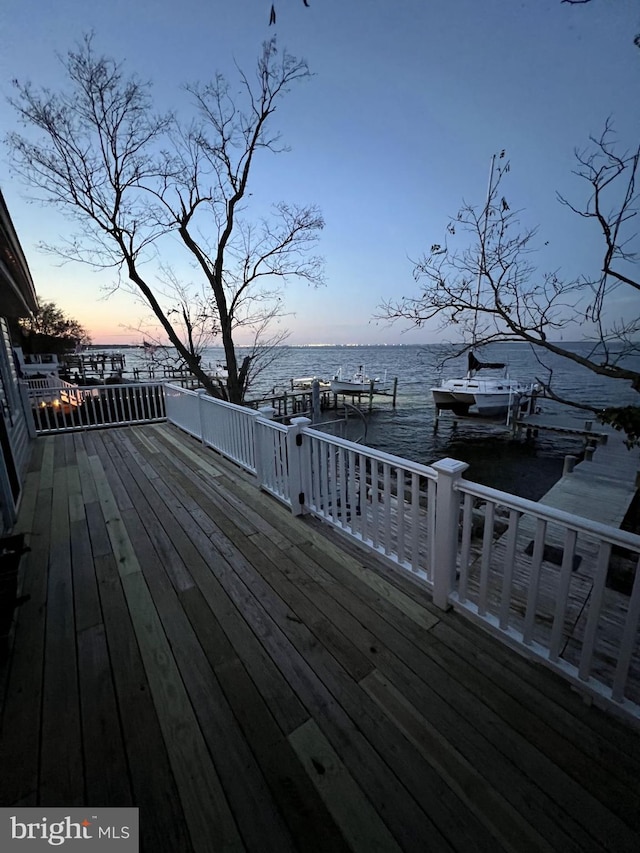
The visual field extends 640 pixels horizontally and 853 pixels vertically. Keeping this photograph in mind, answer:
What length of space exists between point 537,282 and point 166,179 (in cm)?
733

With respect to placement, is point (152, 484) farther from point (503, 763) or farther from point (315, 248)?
point (315, 248)

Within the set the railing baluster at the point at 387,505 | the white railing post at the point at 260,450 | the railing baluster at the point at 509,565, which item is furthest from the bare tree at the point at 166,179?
the railing baluster at the point at 509,565

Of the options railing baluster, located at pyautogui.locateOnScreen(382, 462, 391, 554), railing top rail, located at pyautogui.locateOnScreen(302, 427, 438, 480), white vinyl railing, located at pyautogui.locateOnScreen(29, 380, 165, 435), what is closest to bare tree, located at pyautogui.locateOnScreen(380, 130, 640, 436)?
railing top rail, located at pyautogui.locateOnScreen(302, 427, 438, 480)

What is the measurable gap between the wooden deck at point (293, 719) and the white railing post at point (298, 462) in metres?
0.71

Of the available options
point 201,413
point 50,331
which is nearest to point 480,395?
point 201,413

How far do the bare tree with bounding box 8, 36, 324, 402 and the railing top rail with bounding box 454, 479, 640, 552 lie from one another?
22.4 feet

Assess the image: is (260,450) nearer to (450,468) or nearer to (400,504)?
(400,504)

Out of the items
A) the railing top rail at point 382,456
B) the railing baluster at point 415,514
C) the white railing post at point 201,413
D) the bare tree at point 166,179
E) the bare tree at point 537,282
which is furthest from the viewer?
the bare tree at point 166,179

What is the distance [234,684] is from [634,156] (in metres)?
5.30

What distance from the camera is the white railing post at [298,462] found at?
3148 millimetres

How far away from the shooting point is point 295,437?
315cm

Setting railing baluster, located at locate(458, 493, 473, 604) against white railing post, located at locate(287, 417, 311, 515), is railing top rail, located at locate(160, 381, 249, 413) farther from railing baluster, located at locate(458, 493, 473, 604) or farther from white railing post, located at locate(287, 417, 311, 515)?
railing baluster, located at locate(458, 493, 473, 604)

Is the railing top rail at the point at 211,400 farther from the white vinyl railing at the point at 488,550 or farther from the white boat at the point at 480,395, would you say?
the white boat at the point at 480,395

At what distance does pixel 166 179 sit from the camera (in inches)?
274
